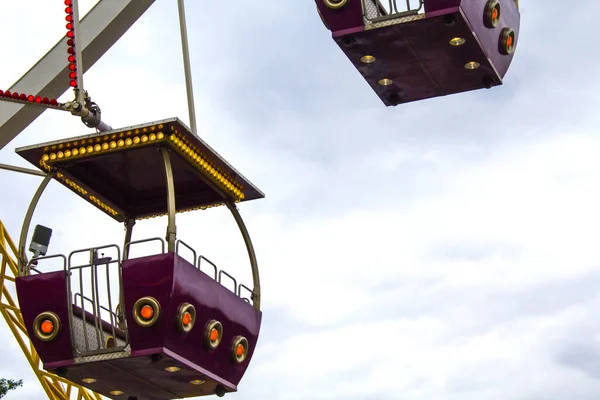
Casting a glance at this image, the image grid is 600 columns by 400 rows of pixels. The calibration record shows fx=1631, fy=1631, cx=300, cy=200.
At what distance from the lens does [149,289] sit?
18.6 metres

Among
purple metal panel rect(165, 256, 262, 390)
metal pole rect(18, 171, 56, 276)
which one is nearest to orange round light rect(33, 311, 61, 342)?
metal pole rect(18, 171, 56, 276)

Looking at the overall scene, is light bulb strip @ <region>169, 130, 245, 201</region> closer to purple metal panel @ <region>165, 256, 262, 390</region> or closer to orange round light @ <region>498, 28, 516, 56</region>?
purple metal panel @ <region>165, 256, 262, 390</region>

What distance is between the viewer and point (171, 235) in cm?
1883

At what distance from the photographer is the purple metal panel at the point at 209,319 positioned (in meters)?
18.7

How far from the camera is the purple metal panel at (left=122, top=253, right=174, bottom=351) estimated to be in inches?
729

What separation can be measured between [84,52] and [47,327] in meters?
7.02

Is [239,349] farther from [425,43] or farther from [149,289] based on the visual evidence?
[425,43]

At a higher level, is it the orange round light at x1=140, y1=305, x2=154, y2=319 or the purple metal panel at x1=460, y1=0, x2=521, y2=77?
the purple metal panel at x1=460, y1=0, x2=521, y2=77

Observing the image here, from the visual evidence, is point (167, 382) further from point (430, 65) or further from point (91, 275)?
point (430, 65)

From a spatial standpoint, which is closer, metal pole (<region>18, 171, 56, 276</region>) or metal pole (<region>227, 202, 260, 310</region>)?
metal pole (<region>18, 171, 56, 276</region>)

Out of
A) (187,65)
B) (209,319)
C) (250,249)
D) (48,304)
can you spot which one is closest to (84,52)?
(187,65)

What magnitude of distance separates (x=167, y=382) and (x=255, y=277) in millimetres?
2003

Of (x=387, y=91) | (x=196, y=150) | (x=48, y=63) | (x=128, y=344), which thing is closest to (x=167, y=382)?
(x=128, y=344)

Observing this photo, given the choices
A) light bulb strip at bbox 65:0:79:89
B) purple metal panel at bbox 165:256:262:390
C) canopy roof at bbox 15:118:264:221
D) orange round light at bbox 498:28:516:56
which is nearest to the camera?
purple metal panel at bbox 165:256:262:390
